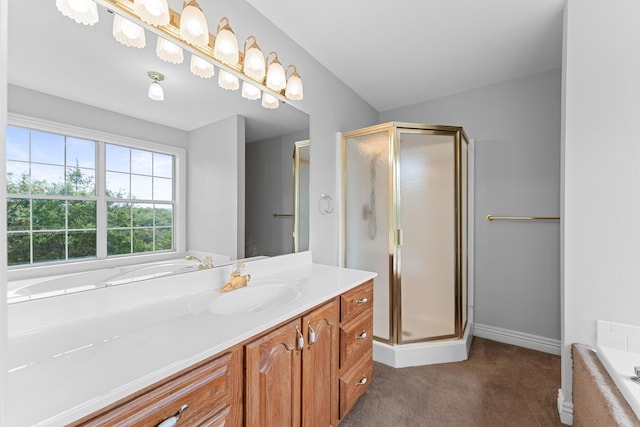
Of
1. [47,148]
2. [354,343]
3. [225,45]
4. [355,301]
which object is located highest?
[225,45]

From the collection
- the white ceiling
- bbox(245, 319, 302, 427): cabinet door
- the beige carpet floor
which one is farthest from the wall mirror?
the beige carpet floor

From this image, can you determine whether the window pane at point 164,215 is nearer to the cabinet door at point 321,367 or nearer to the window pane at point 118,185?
the window pane at point 118,185

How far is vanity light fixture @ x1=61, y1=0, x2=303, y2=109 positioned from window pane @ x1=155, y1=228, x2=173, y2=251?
59 cm

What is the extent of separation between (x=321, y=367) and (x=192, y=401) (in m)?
0.66

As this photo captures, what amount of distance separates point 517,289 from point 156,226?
2851mm

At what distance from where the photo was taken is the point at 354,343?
1.53m

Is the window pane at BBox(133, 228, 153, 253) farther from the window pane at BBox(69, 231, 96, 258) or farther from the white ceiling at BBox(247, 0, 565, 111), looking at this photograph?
the white ceiling at BBox(247, 0, 565, 111)

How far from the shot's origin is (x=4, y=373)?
1.49ft

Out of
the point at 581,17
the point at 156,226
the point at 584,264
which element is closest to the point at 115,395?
the point at 156,226

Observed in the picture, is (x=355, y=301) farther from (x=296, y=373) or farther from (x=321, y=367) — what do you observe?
(x=296, y=373)

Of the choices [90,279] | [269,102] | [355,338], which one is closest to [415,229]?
[355,338]

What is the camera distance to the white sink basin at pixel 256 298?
Result: 1.21 meters

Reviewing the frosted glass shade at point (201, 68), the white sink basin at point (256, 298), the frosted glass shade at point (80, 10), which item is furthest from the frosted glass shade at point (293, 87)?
the white sink basin at point (256, 298)

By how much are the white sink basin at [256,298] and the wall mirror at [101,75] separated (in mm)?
452
